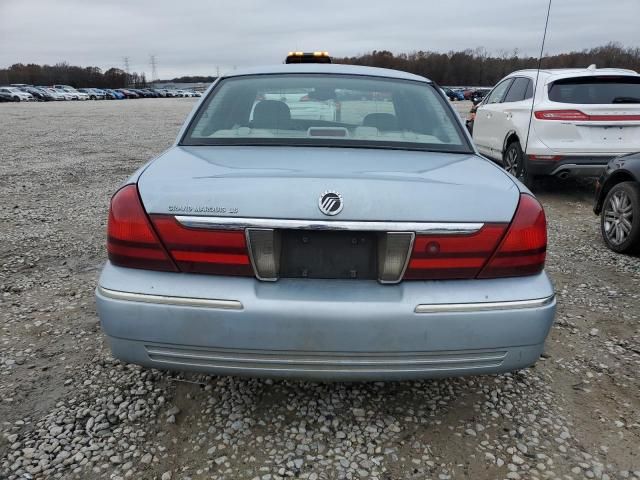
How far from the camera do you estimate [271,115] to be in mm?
2910

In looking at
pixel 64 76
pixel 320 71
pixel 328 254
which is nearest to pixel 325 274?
pixel 328 254

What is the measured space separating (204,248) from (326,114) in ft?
4.50

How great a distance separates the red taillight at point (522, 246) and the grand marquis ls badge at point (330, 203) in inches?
24.7

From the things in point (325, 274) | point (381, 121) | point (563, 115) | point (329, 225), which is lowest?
point (325, 274)

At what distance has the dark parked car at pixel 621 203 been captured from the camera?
475 centimetres

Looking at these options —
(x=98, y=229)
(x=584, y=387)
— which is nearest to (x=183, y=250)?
(x=584, y=387)

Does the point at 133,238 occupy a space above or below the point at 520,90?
below

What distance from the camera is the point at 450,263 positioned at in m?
2.02

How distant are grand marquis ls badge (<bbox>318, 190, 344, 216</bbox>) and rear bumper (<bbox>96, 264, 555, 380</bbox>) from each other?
0.96 ft

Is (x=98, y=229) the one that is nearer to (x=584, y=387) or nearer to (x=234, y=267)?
(x=234, y=267)

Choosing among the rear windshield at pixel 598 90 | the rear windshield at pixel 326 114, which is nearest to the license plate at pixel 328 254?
the rear windshield at pixel 326 114

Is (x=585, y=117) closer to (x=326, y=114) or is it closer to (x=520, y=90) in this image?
(x=520, y=90)

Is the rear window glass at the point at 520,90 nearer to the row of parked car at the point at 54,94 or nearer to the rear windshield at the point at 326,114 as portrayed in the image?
the rear windshield at the point at 326,114

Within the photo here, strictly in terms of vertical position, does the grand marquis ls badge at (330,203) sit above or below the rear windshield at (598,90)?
below
